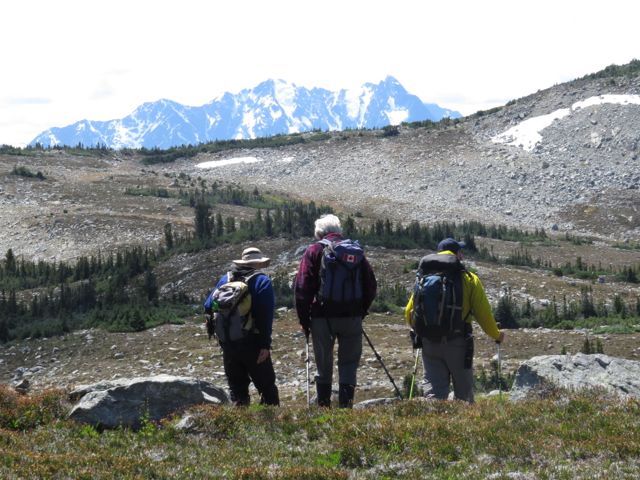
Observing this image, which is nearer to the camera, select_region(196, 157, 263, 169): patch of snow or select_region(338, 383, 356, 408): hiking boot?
select_region(338, 383, 356, 408): hiking boot

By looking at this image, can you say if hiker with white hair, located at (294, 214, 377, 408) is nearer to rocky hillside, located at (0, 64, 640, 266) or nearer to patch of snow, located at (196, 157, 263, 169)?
rocky hillside, located at (0, 64, 640, 266)

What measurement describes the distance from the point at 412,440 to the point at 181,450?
2367mm

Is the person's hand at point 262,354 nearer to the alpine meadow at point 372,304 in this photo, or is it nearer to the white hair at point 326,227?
the alpine meadow at point 372,304

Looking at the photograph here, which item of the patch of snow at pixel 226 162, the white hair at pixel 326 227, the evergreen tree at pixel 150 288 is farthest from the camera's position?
the patch of snow at pixel 226 162

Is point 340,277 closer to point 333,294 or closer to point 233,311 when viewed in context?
point 333,294

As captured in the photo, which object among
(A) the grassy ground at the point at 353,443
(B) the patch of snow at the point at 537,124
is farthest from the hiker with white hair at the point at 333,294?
(B) the patch of snow at the point at 537,124

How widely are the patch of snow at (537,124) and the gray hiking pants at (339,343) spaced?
2381 inches

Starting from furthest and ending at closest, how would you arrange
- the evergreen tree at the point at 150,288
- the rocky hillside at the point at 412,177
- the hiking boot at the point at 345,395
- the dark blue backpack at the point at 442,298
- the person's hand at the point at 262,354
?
the rocky hillside at the point at 412,177 < the evergreen tree at the point at 150,288 < the hiking boot at the point at 345,395 < the person's hand at the point at 262,354 < the dark blue backpack at the point at 442,298

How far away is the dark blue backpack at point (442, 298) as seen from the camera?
8297 millimetres

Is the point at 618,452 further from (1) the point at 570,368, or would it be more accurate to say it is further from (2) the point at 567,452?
(1) the point at 570,368

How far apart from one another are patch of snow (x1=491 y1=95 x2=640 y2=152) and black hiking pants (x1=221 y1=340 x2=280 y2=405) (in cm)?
6086

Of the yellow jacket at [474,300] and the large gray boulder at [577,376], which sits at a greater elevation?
the yellow jacket at [474,300]

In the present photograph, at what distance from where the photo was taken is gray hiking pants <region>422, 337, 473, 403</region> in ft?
27.9

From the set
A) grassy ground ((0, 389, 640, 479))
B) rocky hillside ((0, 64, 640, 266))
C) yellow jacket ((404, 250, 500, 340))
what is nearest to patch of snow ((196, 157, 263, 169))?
rocky hillside ((0, 64, 640, 266))
